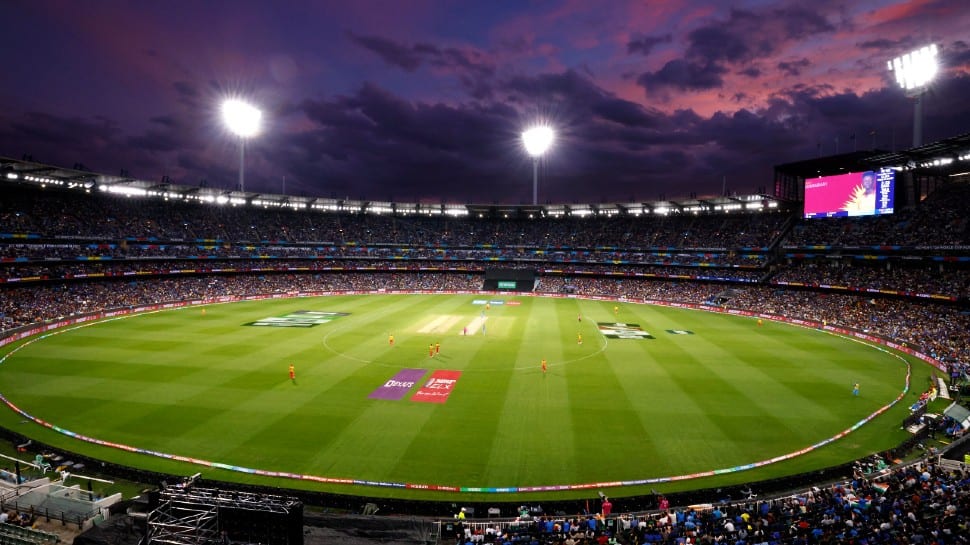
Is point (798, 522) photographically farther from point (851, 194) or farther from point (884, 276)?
point (851, 194)

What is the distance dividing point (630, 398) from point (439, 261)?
68.2 metres

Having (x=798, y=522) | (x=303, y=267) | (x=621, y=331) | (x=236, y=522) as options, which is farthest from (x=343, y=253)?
(x=798, y=522)

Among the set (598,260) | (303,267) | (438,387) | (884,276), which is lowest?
(438,387)

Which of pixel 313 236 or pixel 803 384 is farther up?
pixel 313 236

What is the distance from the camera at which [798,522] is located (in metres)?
13.3

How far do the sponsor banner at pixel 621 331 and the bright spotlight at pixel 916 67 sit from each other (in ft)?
129

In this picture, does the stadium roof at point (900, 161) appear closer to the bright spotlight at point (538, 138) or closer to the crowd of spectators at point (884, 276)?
the crowd of spectators at point (884, 276)

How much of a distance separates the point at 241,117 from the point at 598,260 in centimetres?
6351

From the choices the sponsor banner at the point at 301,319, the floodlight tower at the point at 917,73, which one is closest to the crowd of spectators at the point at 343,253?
the floodlight tower at the point at 917,73

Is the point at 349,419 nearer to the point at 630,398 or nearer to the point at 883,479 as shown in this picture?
the point at 630,398

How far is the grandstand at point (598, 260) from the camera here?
1459 centimetres

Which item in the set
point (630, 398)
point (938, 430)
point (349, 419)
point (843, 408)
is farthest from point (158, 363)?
point (938, 430)

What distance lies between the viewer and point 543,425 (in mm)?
23328

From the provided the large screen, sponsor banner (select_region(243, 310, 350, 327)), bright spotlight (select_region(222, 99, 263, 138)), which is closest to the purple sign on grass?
sponsor banner (select_region(243, 310, 350, 327))
